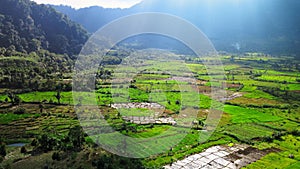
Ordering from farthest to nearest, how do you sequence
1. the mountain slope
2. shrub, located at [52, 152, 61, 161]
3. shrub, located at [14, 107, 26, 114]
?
the mountain slope < shrub, located at [14, 107, 26, 114] < shrub, located at [52, 152, 61, 161]

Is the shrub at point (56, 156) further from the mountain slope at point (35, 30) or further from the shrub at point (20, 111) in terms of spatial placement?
the mountain slope at point (35, 30)

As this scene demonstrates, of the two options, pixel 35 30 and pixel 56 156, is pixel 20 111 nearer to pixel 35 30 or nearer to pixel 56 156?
pixel 56 156

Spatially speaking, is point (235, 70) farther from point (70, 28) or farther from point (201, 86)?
point (70, 28)

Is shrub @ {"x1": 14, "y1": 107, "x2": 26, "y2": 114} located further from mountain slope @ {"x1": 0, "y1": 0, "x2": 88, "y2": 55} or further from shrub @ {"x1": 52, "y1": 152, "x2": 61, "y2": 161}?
mountain slope @ {"x1": 0, "y1": 0, "x2": 88, "y2": 55}

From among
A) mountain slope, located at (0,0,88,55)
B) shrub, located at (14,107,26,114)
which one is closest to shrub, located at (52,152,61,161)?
shrub, located at (14,107,26,114)

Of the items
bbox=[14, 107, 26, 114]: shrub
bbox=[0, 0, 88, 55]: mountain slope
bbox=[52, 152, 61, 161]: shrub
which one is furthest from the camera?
bbox=[0, 0, 88, 55]: mountain slope

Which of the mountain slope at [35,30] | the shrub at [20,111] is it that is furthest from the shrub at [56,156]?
the mountain slope at [35,30]

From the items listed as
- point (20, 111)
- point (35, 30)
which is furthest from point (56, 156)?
point (35, 30)

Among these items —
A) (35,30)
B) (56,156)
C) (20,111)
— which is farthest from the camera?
(35,30)
